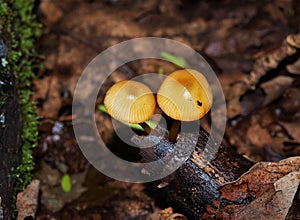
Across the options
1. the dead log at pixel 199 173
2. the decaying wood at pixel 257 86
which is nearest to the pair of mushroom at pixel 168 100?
the dead log at pixel 199 173

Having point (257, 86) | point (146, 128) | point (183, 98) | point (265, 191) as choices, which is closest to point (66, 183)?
point (146, 128)

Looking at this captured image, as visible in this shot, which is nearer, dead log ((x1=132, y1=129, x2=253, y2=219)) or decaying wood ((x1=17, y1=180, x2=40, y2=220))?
dead log ((x1=132, y1=129, x2=253, y2=219))

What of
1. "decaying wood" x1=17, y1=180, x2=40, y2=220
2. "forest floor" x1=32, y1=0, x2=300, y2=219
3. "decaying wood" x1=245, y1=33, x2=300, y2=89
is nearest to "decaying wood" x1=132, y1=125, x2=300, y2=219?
"forest floor" x1=32, y1=0, x2=300, y2=219

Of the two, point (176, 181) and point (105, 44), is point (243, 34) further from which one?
point (176, 181)

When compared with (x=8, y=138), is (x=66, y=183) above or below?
below

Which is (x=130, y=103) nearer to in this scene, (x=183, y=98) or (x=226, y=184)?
(x=183, y=98)

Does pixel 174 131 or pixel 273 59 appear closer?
pixel 174 131

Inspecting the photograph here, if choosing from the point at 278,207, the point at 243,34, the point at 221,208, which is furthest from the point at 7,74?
the point at 243,34

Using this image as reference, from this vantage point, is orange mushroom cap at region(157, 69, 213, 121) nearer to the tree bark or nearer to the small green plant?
the tree bark
